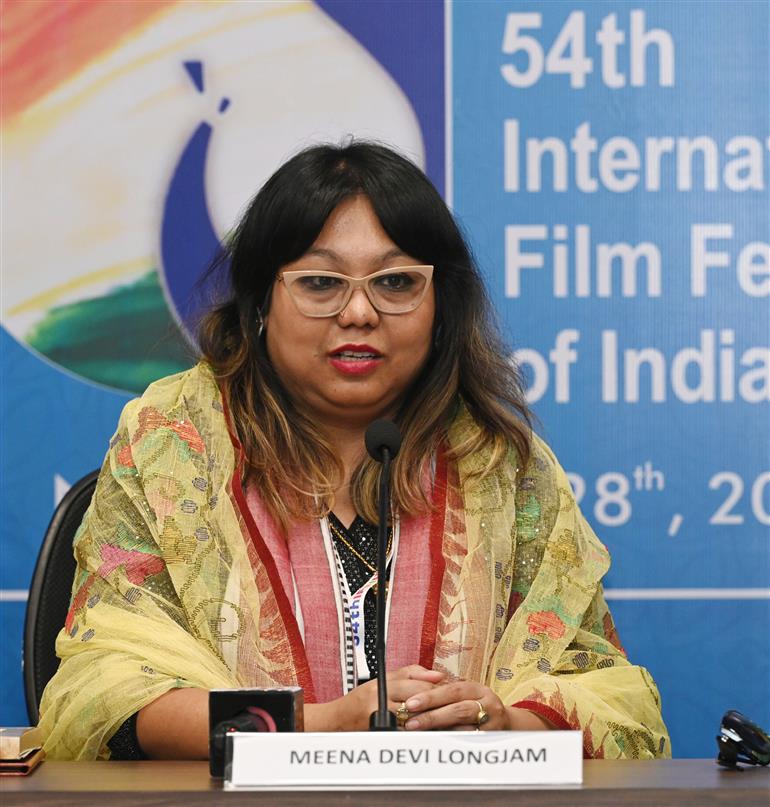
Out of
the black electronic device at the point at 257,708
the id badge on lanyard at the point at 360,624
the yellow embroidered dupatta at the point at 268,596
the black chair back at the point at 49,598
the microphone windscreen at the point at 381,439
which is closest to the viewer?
the black electronic device at the point at 257,708

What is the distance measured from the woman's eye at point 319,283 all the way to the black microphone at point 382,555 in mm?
445

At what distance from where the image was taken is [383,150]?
6.72 ft

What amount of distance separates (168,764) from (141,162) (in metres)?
1.43

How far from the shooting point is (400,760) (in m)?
1.13

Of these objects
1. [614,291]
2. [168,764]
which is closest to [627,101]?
[614,291]

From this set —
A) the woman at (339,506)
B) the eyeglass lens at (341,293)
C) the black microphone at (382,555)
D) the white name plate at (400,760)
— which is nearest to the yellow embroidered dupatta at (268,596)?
the woman at (339,506)

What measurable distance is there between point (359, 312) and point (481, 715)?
61cm

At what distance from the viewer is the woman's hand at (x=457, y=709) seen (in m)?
1.54

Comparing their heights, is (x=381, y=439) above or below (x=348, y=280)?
below

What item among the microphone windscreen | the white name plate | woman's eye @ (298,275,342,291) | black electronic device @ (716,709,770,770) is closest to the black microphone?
the microphone windscreen

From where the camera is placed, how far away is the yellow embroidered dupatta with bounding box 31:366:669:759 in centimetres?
173

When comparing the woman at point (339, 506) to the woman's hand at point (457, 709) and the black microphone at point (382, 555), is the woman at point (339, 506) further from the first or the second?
the black microphone at point (382, 555)

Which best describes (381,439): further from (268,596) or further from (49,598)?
(49,598)

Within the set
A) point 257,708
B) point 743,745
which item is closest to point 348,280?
point 257,708
